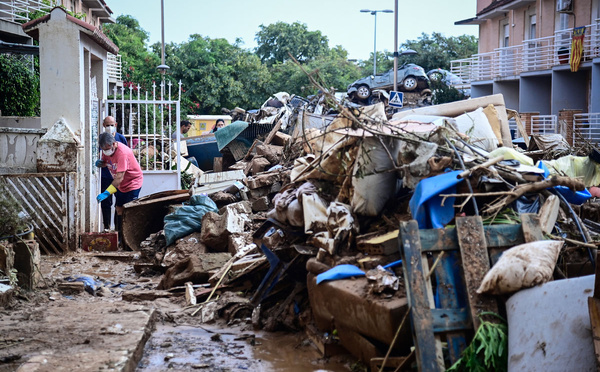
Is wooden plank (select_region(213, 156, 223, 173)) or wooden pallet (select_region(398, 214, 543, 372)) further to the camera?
wooden plank (select_region(213, 156, 223, 173))

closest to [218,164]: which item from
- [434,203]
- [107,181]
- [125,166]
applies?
[107,181]

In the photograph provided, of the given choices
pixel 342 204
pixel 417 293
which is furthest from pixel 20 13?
pixel 417 293

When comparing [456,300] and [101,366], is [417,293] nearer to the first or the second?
[456,300]

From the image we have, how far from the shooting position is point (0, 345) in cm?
479

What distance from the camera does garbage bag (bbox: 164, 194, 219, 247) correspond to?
9.37m

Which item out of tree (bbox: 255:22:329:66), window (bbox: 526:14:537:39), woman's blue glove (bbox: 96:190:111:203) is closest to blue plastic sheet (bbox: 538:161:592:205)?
woman's blue glove (bbox: 96:190:111:203)

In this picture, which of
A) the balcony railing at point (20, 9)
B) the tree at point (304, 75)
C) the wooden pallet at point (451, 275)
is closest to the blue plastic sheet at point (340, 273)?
the wooden pallet at point (451, 275)

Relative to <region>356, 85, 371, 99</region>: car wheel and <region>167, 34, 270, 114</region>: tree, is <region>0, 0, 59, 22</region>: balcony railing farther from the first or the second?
<region>167, 34, 270, 114</region>: tree

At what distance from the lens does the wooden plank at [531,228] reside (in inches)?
178

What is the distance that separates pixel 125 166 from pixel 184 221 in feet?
5.56

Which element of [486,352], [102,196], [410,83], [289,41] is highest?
[289,41]

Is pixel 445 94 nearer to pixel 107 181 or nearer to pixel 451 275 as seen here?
pixel 107 181

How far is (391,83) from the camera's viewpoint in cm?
3456

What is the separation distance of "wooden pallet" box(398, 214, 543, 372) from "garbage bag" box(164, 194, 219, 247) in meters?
5.42
